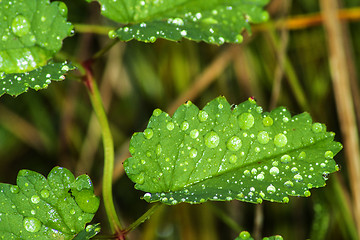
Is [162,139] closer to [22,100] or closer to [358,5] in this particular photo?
[22,100]

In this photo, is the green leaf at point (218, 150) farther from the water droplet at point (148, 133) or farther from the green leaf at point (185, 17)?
the green leaf at point (185, 17)

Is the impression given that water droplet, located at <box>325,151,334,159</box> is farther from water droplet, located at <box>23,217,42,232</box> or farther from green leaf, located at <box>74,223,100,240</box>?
water droplet, located at <box>23,217,42,232</box>

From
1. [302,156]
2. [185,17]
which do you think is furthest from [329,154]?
[185,17]

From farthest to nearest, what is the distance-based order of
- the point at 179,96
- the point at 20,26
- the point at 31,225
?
the point at 179,96
the point at 20,26
the point at 31,225

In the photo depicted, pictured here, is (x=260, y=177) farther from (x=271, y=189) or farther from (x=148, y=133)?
(x=148, y=133)

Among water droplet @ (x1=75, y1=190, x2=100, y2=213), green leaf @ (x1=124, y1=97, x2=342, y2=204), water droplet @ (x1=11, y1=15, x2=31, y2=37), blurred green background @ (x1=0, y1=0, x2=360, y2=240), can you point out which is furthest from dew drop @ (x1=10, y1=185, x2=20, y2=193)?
blurred green background @ (x1=0, y1=0, x2=360, y2=240)

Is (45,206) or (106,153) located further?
(106,153)

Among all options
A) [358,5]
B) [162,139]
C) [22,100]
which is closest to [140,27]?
[162,139]

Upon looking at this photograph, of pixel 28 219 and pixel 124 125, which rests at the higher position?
pixel 124 125
